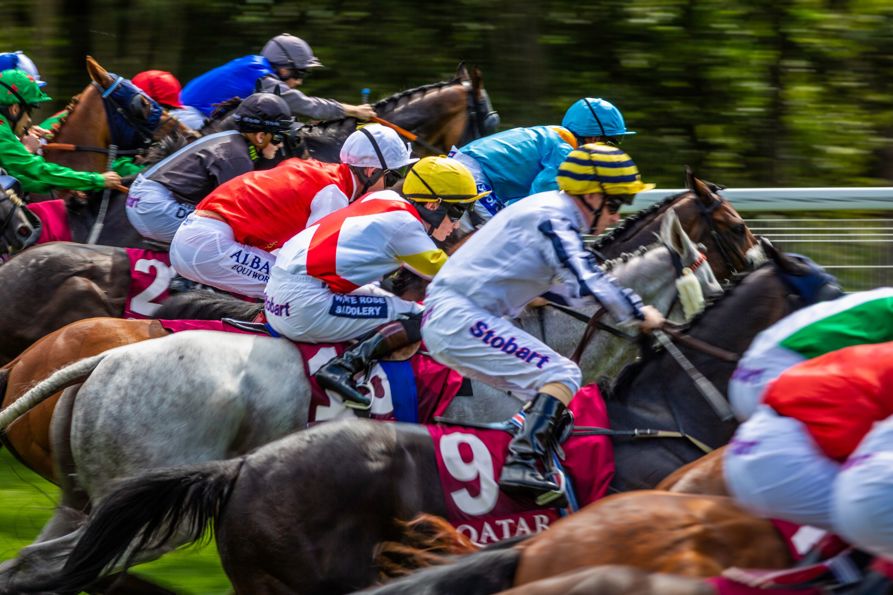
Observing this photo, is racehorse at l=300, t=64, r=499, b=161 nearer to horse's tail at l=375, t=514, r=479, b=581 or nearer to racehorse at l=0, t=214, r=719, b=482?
racehorse at l=0, t=214, r=719, b=482

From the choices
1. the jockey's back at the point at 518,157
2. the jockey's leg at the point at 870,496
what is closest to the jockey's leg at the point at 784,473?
the jockey's leg at the point at 870,496

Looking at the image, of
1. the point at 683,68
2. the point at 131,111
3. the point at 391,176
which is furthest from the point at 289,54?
the point at 683,68

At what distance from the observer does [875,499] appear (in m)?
2.86

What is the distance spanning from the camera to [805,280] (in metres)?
4.79

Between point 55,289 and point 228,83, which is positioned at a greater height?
point 228,83

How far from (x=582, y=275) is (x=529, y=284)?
30cm

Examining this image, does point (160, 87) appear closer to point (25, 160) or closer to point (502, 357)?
point (25, 160)

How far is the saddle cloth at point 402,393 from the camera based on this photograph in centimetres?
518

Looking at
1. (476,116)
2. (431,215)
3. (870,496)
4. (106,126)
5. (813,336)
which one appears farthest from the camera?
(106,126)

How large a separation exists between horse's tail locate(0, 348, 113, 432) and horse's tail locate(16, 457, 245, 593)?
1.11 m

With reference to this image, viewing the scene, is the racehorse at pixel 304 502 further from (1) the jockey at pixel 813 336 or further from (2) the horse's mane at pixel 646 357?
(1) the jockey at pixel 813 336

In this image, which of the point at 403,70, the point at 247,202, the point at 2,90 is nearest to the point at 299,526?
the point at 247,202

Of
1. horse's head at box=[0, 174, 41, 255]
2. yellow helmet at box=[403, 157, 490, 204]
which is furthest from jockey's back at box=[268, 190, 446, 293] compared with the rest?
horse's head at box=[0, 174, 41, 255]

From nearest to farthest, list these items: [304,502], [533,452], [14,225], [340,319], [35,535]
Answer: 1. [304,502]
2. [533,452]
3. [340,319]
4. [35,535]
5. [14,225]
